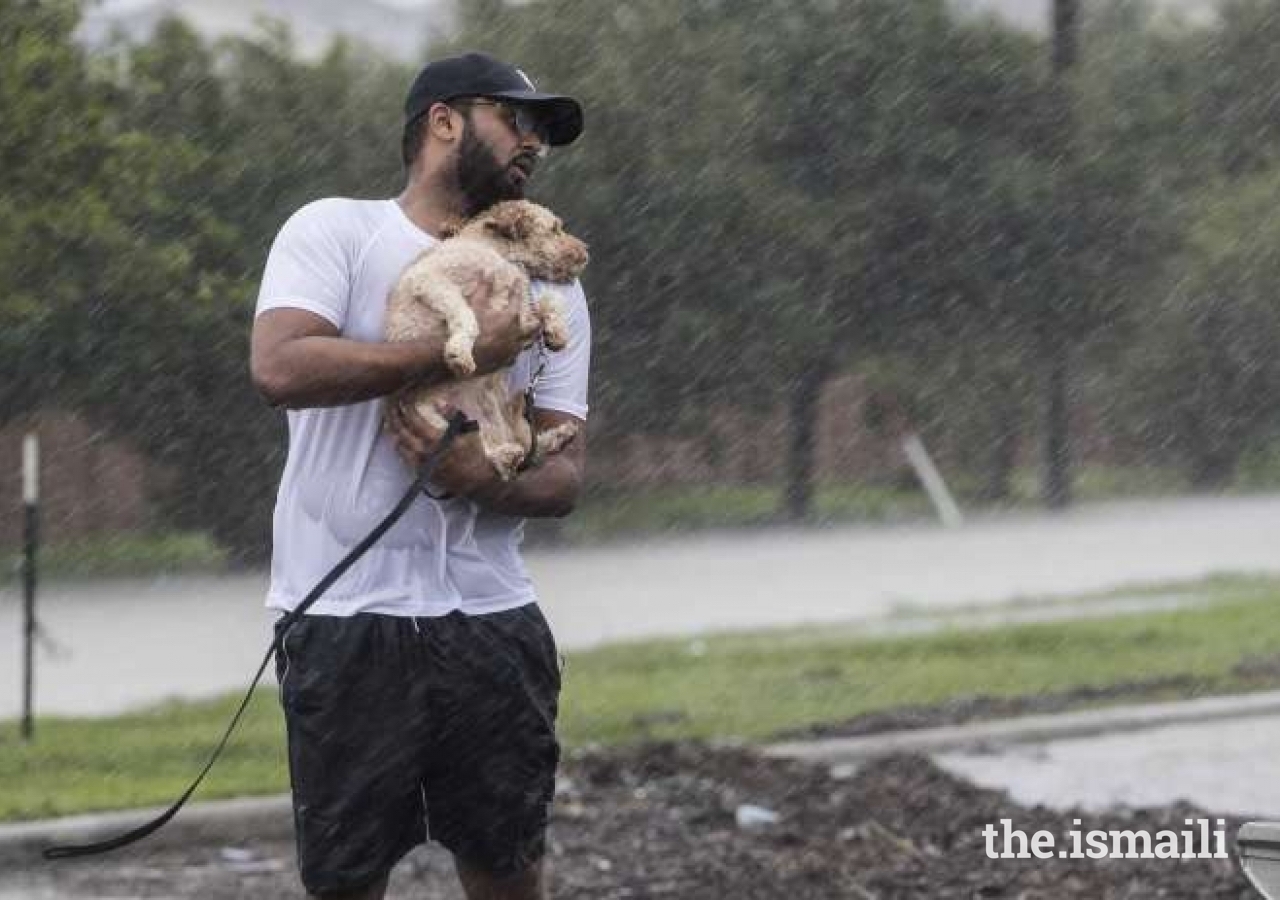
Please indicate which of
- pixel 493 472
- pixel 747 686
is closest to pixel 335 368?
pixel 493 472

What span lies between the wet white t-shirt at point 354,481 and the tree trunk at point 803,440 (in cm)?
1610

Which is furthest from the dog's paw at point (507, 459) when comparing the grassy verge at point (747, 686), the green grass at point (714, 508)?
the green grass at point (714, 508)

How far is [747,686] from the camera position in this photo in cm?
1150

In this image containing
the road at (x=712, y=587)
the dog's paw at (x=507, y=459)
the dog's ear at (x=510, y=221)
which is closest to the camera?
the dog's paw at (x=507, y=459)

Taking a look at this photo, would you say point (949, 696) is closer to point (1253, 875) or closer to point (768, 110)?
point (1253, 875)

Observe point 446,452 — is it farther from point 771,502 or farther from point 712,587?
point 771,502

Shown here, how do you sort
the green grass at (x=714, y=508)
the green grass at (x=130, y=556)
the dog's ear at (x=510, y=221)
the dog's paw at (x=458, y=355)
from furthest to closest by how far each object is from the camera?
the green grass at (x=714, y=508) < the green grass at (x=130, y=556) < the dog's ear at (x=510, y=221) < the dog's paw at (x=458, y=355)

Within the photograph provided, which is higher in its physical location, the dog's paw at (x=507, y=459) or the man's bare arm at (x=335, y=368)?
the man's bare arm at (x=335, y=368)

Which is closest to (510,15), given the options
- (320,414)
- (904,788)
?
(904,788)

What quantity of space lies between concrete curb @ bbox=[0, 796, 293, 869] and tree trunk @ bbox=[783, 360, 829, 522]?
12.4m

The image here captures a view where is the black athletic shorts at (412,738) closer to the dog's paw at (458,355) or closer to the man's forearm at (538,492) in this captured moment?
the man's forearm at (538,492)

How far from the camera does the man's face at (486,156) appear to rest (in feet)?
14.9

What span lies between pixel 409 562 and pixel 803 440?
16.7 m

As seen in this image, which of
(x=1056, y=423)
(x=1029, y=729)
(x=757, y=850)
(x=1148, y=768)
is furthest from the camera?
(x=1056, y=423)
